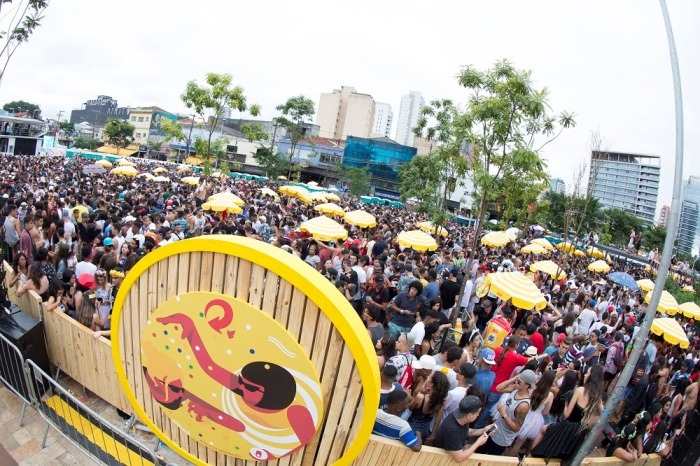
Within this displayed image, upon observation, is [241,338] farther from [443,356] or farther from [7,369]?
[7,369]

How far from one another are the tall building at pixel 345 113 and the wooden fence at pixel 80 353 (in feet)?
277

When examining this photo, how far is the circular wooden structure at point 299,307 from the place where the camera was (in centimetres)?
274

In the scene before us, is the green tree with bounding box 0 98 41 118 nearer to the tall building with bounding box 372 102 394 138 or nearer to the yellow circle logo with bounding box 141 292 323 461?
the tall building with bounding box 372 102 394 138

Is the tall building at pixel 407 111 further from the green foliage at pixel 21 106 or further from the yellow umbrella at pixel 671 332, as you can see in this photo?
the yellow umbrella at pixel 671 332

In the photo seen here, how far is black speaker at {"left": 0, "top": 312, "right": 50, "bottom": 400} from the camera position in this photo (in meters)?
4.53

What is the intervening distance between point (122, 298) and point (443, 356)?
347cm

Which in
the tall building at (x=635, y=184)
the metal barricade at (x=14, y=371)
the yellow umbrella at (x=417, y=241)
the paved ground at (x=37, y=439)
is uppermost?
the tall building at (x=635, y=184)

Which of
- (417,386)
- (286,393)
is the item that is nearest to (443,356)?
(417,386)

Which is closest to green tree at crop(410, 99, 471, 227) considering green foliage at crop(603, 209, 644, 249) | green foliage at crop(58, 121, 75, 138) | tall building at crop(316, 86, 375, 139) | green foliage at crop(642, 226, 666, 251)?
green foliage at crop(603, 209, 644, 249)

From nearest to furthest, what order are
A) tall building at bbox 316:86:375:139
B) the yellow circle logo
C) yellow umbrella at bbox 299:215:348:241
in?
→ the yellow circle logo
yellow umbrella at bbox 299:215:348:241
tall building at bbox 316:86:375:139

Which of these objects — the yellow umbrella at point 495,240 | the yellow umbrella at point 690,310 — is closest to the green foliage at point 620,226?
the yellow umbrella at point 495,240

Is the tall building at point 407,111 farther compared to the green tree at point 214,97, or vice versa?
the tall building at point 407,111

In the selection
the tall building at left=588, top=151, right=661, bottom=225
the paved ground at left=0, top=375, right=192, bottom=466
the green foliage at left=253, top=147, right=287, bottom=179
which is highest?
the tall building at left=588, top=151, right=661, bottom=225

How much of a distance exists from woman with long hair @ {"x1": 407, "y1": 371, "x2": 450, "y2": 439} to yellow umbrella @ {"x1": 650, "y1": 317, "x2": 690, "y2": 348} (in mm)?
6501
